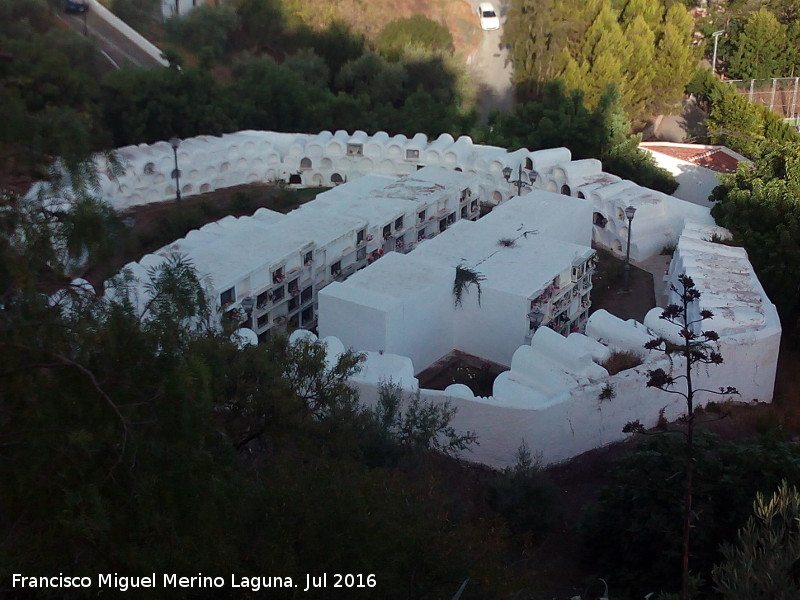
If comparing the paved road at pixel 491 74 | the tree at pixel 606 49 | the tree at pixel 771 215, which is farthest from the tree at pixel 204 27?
the tree at pixel 771 215

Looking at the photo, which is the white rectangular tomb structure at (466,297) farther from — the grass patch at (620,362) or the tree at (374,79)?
the tree at (374,79)

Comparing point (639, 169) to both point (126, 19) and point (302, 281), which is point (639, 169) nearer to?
point (302, 281)

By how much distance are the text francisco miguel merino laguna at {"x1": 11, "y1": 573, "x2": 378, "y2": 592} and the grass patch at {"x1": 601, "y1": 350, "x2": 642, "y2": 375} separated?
29.4 ft

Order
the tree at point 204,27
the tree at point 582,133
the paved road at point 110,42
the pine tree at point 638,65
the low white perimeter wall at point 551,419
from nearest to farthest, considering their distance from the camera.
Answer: the low white perimeter wall at point 551,419 < the tree at point 582,133 < the pine tree at point 638,65 < the paved road at point 110,42 < the tree at point 204,27

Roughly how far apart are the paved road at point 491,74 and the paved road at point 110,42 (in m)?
13.0

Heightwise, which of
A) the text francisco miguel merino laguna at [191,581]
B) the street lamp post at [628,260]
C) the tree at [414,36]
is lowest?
the street lamp post at [628,260]

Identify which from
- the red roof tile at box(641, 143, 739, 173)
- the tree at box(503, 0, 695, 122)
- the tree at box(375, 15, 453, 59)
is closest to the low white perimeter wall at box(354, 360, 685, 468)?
the red roof tile at box(641, 143, 739, 173)

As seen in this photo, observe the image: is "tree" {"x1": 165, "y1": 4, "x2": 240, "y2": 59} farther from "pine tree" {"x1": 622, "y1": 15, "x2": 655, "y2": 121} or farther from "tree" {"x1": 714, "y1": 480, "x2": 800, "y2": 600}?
"tree" {"x1": 714, "y1": 480, "x2": 800, "y2": 600}

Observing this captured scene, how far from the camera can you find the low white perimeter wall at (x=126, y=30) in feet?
119

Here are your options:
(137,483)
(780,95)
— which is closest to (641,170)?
(780,95)

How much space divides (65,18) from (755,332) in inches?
1162

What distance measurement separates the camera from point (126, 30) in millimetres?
37125

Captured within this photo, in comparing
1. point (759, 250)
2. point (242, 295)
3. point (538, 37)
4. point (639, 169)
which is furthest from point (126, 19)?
A: point (759, 250)

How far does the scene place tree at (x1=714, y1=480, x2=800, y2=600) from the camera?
29.5ft
